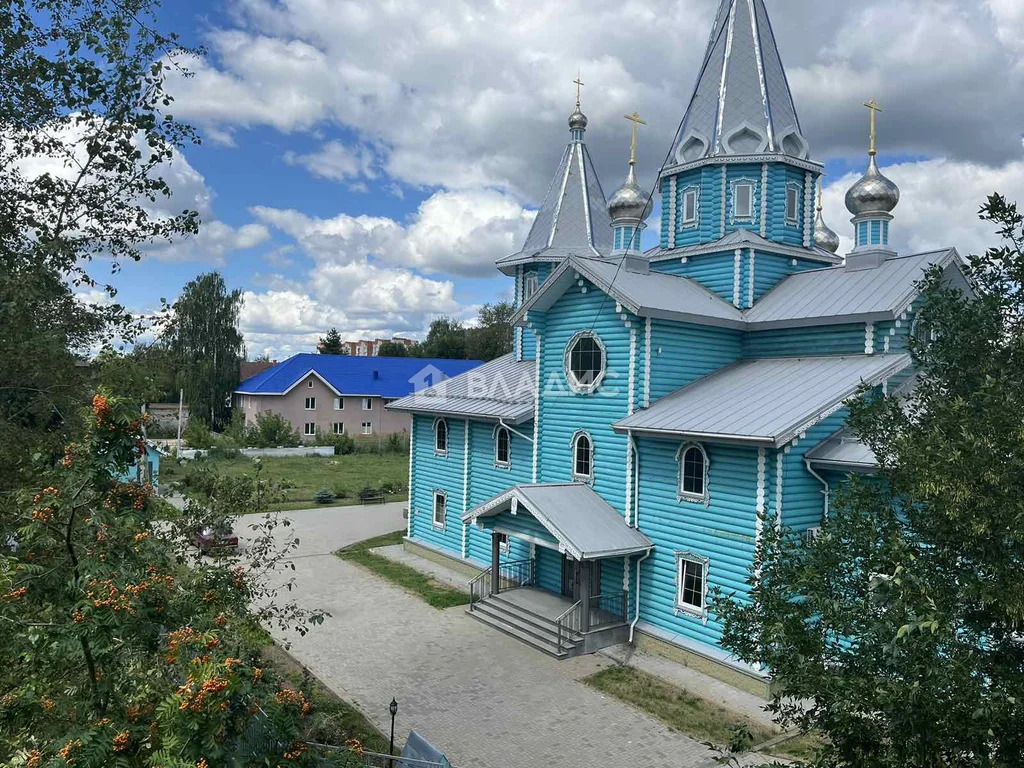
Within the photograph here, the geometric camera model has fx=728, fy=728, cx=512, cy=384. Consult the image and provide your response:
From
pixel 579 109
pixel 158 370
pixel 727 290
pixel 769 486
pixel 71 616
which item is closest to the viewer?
pixel 71 616

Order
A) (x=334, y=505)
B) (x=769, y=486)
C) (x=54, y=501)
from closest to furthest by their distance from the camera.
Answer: (x=54, y=501) → (x=769, y=486) → (x=334, y=505)

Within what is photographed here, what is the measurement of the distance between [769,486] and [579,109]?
15.4 meters

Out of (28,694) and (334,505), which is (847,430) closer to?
(28,694)

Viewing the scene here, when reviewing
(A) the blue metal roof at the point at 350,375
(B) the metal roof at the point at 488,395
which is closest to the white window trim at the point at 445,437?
(B) the metal roof at the point at 488,395

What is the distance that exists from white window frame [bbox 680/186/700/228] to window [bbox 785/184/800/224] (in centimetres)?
209

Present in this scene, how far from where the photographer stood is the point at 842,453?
12.1 meters

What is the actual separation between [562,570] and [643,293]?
6315mm

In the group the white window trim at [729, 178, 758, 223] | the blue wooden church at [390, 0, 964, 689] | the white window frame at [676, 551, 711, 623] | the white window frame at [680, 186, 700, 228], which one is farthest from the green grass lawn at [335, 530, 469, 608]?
the white window trim at [729, 178, 758, 223]

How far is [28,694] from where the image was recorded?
418 cm

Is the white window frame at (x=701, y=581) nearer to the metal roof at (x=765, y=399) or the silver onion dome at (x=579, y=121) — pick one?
the metal roof at (x=765, y=399)

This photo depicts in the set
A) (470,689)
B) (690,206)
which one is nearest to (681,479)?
(470,689)

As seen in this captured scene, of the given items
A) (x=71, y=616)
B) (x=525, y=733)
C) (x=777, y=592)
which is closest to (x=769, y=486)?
(x=525, y=733)

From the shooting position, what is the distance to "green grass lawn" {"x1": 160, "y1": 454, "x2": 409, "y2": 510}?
→ 31.6 meters

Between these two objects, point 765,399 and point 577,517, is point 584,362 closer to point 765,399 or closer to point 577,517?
point 577,517
